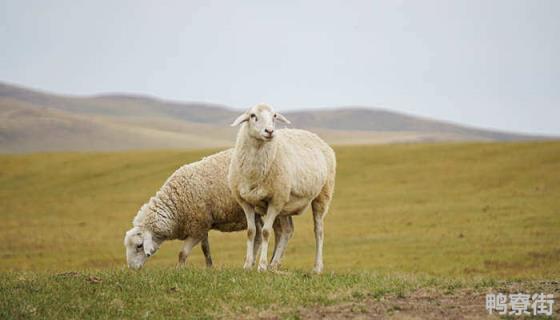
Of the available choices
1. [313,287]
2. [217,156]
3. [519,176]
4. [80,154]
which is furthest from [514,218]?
[80,154]

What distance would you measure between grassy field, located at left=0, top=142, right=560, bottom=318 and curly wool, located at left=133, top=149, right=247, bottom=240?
1084mm

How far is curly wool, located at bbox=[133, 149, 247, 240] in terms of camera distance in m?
14.8

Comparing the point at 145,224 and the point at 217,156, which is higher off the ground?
the point at 217,156

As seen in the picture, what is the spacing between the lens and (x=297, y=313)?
9.19m

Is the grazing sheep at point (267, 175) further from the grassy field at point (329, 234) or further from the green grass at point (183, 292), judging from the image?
the green grass at point (183, 292)

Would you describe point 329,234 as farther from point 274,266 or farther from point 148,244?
point 274,266

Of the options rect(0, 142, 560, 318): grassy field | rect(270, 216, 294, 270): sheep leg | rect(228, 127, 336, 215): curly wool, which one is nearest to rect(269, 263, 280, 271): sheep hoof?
rect(270, 216, 294, 270): sheep leg

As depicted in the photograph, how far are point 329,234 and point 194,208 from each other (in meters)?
19.7

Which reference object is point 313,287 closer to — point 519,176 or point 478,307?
point 478,307

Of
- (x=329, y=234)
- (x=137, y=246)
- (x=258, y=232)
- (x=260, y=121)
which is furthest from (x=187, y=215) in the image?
(x=329, y=234)

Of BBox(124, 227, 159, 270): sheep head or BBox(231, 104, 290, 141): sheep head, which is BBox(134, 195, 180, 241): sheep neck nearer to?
BBox(124, 227, 159, 270): sheep head

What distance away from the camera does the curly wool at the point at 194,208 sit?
14.8 metres

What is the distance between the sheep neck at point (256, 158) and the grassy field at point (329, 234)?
1.73 meters

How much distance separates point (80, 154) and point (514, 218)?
47176 millimetres
